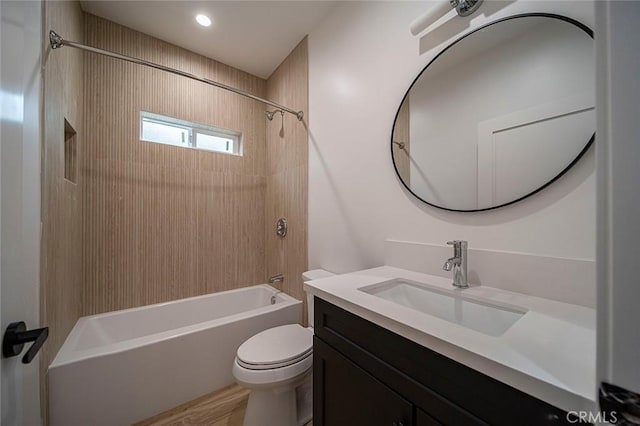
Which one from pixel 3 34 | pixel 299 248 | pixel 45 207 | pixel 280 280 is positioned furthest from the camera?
pixel 280 280

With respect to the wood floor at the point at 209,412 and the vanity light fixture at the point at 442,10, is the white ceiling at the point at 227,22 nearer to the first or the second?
the vanity light fixture at the point at 442,10

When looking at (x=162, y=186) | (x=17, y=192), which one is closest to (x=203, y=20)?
(x=162, y=186)

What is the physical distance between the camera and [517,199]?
2.83 ft

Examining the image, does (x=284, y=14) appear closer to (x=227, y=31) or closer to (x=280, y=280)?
(x=227, y=31)

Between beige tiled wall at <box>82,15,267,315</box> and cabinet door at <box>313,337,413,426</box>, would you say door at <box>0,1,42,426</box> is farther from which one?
beige tiled wall at <box>82,15,267,315</box>

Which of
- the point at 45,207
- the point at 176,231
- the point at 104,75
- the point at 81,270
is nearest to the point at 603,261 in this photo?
the point at 45,207

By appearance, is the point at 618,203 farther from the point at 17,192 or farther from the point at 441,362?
→ the point at 17,192

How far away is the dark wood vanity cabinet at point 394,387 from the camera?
0.46m

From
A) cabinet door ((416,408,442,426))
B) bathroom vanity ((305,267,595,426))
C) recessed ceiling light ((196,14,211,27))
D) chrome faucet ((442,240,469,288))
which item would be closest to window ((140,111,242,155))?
recessed ceiling light ((196,14,211,27))

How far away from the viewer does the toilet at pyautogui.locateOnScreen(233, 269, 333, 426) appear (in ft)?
3.73

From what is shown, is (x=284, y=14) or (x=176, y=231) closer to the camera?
(x=284, y=14)

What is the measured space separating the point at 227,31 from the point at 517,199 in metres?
2.32

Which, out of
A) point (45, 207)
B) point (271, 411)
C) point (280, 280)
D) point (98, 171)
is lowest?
point (271, 411)

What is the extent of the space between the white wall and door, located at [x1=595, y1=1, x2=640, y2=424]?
2.01 feet
